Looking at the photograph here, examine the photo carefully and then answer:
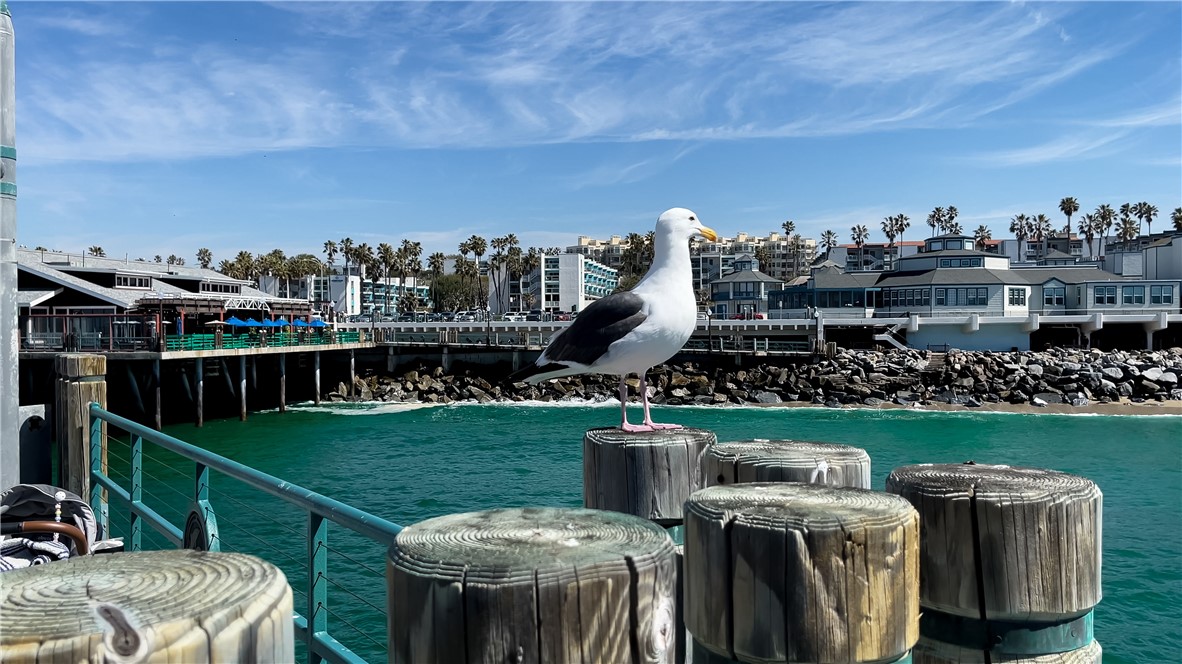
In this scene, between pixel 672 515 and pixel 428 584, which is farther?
pixel 672 515

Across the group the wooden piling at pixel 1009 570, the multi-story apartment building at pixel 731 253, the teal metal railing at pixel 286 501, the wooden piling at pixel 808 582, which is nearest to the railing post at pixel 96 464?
the teal metal railing at pixel 286 501

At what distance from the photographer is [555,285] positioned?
112812mm

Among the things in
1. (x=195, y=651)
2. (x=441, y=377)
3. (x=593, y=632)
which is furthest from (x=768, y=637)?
(x=441, y=377)

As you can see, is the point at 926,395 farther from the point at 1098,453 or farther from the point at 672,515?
the point at 672,515

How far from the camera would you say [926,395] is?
128 ft

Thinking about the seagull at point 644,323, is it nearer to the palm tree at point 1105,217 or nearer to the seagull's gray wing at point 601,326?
the seagull's gray wing at point 601,326

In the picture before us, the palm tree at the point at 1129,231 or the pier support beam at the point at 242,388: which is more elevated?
the palm tree at the point at 1129,231

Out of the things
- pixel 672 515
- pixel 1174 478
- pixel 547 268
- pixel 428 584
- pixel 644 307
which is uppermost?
pixel 547 268

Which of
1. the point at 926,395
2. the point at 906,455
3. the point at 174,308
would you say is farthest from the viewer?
the point at 926,395

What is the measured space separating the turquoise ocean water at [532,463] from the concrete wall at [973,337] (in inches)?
589

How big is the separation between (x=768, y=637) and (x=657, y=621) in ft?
1.43

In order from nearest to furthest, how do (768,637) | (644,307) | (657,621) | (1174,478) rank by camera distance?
1. (657,621)
2. (768,637)
3. (644,307)
4. (1174,478)

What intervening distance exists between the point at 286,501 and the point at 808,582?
2486 millimetres

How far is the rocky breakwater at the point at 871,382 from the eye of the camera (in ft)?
125
